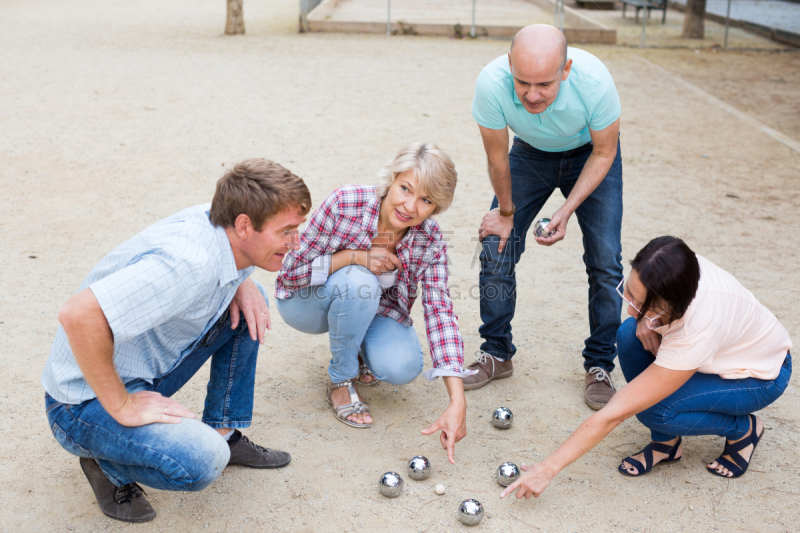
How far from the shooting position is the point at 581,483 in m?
3.01

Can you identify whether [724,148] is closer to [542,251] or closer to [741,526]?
[542,251]

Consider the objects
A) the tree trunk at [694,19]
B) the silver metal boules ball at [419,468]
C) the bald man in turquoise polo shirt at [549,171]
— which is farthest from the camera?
the tree trunk at [694,19]

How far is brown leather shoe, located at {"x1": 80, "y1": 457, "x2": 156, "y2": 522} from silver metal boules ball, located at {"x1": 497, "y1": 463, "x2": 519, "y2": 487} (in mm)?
1393

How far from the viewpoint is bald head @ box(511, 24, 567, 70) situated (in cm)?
306

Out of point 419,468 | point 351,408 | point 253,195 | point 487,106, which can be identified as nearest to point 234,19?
point 487,106

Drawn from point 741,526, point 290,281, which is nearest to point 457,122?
point 290,281

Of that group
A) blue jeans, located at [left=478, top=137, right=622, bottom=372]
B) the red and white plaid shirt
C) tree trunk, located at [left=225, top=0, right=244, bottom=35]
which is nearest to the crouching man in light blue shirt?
the red and white plaid shirt

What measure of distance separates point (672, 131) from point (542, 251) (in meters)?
4.08

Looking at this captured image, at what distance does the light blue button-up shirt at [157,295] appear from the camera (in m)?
2.20

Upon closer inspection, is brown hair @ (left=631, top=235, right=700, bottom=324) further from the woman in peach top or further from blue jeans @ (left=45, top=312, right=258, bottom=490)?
blue jeans @ (left=45, top=312, right=258, bottom=490)

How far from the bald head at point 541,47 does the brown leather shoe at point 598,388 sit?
1.58 metres

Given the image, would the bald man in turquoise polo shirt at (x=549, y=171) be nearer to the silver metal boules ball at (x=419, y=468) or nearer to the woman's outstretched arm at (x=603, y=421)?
the silver metal boules ball at (x=419, y=468)

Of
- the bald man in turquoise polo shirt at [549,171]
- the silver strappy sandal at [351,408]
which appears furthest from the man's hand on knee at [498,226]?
the silver strappy sandal at [351,408]

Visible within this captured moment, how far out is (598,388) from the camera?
3.59 metres
